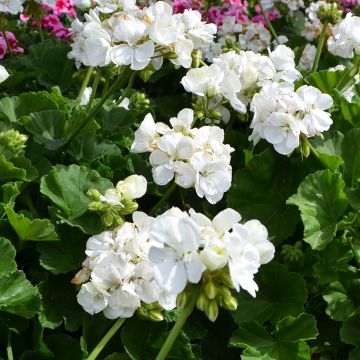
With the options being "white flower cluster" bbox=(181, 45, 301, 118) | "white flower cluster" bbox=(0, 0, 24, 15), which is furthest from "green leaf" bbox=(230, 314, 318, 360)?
"white flower cluster" bbox=(0, 0, 24, 15)

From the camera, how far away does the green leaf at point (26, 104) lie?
80.8 inches

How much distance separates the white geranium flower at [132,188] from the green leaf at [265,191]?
1.16 ft

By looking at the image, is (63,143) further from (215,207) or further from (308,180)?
(308,180)

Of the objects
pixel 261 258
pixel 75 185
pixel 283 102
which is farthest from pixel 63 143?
pixel 261 258

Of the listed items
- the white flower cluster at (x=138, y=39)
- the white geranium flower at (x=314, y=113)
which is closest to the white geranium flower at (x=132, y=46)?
the white flower cluster at (x=138, y=39)

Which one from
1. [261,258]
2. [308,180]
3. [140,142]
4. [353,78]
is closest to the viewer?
[261,258]

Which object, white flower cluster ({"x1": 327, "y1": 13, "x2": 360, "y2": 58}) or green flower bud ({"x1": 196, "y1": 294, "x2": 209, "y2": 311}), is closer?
green flower bud ({"x1": 196, "y1": 294, "x2": 209, "y2": 311})

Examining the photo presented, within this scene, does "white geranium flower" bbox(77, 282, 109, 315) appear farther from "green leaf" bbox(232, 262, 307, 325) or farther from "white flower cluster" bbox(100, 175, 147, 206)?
"green leaf" bbox(232, 262, 307, 325)

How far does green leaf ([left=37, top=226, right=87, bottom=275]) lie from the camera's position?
1.63 meters

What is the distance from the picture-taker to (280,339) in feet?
5.24

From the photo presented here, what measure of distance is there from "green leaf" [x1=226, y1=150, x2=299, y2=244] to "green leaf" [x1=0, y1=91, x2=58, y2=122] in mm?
581

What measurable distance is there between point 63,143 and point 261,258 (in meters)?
0.86

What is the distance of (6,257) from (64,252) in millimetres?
171

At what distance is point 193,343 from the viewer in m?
1.72
